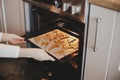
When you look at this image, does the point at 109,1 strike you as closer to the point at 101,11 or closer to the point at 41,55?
the point at 101,11

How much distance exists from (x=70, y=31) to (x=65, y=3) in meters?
0.25

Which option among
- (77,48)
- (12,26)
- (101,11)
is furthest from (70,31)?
(12,26)

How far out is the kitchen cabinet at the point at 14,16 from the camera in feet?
5.36

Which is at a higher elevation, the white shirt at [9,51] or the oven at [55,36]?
the white shirt at [9,51]

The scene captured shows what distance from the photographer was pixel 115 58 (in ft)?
3.57

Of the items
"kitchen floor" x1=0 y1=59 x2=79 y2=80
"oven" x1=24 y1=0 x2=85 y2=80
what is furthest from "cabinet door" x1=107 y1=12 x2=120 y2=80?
"kitchen floor" x1=0 y1=59 x2=79 y2=80

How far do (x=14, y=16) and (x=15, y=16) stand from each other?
1 cm

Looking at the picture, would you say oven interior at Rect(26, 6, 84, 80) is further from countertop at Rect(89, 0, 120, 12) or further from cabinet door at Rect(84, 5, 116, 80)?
countertop at Rect(89, 0, 120, 12)

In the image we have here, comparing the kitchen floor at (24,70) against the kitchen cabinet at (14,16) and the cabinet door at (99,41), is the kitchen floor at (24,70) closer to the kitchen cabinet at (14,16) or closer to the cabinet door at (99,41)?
the cabinet door at (99,41)

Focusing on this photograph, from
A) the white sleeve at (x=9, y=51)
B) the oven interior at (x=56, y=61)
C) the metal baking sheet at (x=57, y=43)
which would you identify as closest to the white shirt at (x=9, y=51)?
the white sleeve at (x=9, y=51)

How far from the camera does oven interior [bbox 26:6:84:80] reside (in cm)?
99

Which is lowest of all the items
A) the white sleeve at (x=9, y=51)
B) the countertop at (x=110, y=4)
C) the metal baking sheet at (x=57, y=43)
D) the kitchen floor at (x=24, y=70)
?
the metal baking sheet at (x=57, y=43)

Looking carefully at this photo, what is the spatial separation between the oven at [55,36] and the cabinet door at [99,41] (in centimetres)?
5

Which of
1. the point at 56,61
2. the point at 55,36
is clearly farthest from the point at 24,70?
the point at 55,36
